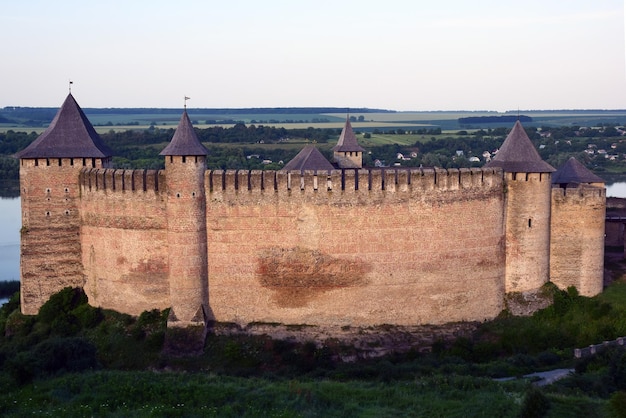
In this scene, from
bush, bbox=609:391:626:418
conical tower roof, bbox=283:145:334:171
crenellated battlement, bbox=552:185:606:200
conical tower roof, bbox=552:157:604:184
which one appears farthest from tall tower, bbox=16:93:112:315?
bush, bbox=609:391:626:418

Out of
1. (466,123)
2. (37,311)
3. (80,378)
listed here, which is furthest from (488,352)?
(466,123)

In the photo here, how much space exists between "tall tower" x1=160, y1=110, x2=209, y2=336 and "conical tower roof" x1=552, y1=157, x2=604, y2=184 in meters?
10.1

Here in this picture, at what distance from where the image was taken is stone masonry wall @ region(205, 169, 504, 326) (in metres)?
19.2

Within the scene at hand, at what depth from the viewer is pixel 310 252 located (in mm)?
19266

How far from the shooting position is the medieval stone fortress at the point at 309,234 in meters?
19.2

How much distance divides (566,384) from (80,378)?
8.52m

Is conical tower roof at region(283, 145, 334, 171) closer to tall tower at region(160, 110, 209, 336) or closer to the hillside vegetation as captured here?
tall tower at region(160, 110, 209, 336)

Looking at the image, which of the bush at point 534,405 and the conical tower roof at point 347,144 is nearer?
the bush at point 534,405

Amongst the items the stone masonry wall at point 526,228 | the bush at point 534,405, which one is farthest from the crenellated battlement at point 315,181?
the bush at point 534,405

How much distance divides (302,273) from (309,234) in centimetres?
90

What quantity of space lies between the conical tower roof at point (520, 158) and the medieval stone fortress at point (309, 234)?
30 mm

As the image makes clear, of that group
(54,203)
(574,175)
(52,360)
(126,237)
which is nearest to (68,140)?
(54,203)

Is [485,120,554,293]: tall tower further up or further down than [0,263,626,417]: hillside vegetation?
further up

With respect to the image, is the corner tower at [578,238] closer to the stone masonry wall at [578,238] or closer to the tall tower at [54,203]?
the stone masonry wall at [578,238]
